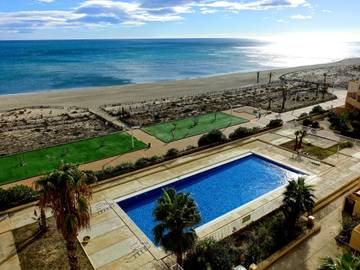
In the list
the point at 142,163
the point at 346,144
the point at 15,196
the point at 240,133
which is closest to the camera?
the point at 15,196

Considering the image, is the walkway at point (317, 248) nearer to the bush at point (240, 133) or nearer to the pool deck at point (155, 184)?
the pool deck at point (155, 184)

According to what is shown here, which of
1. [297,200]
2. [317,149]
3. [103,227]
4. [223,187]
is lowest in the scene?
[223,187]

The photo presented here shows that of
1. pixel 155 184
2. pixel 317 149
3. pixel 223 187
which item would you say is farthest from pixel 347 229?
pixel 317 149

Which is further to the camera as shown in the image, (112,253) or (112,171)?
(112,171)

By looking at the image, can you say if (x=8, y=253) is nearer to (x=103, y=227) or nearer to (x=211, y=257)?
(x=103, y=227)

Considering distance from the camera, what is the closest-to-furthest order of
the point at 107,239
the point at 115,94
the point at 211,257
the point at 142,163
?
the point at 211,257
the point at 107,239
the point at 142,163
the point at 115,94

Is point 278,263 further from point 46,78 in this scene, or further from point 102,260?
point 46,78

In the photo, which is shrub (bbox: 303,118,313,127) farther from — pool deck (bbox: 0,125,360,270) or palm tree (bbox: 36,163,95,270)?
palm tree (bbox: 36,163,95,270)

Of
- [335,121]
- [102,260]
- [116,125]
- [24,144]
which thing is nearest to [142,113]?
[116,125]
